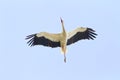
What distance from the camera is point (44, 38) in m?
28.3

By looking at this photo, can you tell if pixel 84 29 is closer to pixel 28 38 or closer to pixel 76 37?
pixel 76 37

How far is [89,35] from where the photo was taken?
93.4 feet

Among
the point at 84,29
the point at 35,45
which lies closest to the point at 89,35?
the point at 84,29

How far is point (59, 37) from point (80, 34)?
3.71 feet

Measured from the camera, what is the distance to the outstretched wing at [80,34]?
2831 cm

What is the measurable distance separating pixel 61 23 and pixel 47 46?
1.28 metres

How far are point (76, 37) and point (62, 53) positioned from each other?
3.30 feet

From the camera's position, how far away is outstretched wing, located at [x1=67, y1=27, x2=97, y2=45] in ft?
92.9

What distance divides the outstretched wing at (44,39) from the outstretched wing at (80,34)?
0.59 m

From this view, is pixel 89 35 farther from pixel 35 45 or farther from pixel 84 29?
pixel 35 45

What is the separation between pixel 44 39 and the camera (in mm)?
28328

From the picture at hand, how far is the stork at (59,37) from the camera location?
2792 centimetres

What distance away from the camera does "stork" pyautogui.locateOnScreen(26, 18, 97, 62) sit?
2792 cm

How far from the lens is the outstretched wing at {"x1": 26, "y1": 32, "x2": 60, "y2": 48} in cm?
2803
